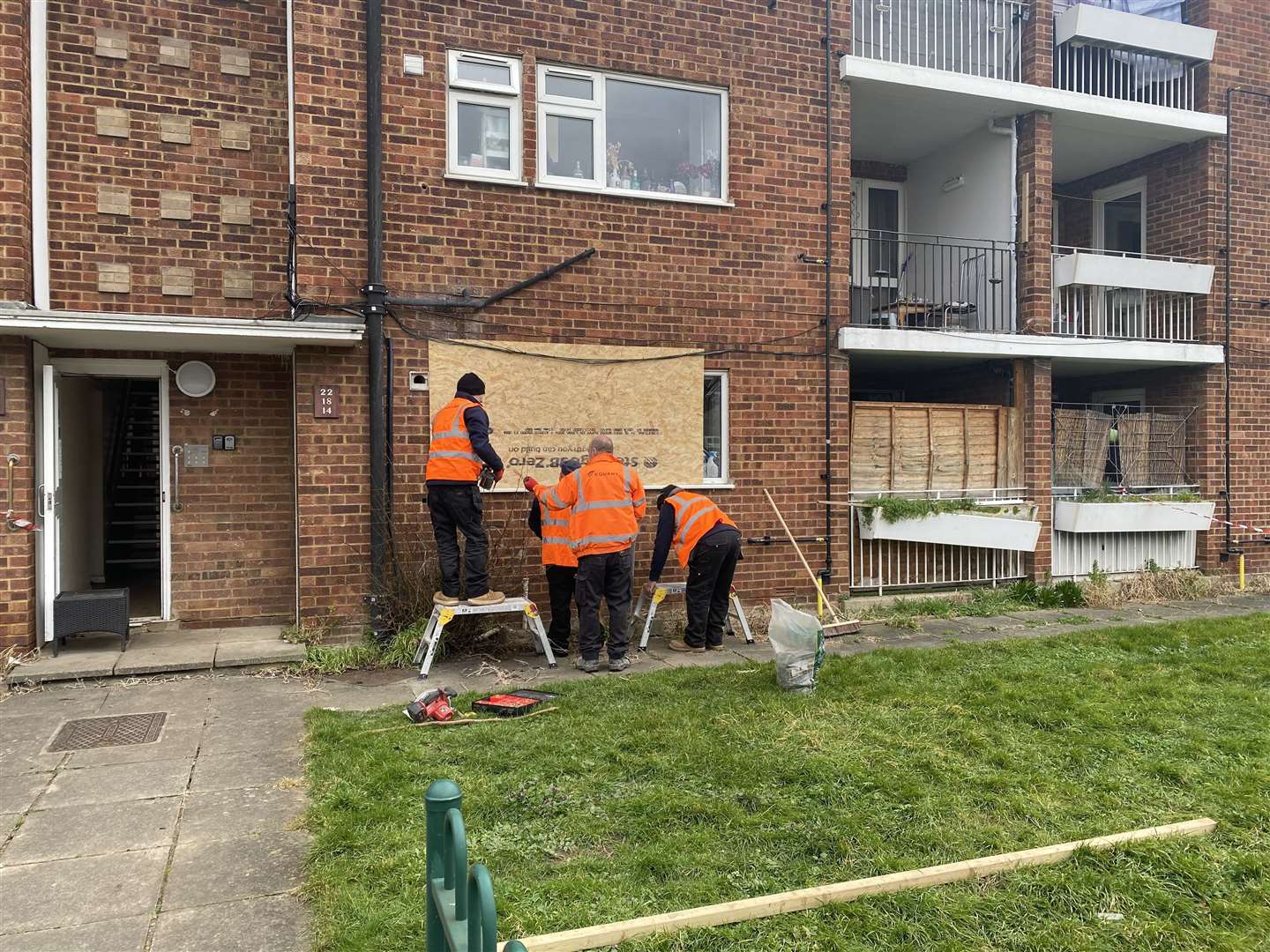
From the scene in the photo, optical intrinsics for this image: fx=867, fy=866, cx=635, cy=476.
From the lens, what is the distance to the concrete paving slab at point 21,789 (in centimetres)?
428

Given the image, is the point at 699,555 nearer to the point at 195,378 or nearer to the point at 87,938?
the point at 195,378

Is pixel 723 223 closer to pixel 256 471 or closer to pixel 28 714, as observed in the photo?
pixel 256 471

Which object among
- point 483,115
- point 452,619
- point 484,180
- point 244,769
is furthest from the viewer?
point 483,115

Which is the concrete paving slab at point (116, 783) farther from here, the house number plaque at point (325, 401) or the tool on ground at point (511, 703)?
the house number plaque at point (325, 401)

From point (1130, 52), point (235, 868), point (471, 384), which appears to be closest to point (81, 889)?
point (235, 868)

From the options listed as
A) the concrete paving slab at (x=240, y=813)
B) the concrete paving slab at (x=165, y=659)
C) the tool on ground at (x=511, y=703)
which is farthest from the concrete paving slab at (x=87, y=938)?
the concrete paving slab at (x=165, y=659)

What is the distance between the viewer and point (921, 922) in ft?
10.3

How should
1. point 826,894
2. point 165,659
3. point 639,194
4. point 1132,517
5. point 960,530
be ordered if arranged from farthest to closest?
point 1132,517, point 960,530, point 639,194, point 165,659, point 826,894

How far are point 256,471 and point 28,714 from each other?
2761 millimetres

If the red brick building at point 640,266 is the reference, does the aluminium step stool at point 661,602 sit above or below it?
below

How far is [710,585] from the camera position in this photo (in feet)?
25.1

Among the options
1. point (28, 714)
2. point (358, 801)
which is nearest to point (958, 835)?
point (358, 801)

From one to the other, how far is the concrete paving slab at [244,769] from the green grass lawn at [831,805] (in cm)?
15

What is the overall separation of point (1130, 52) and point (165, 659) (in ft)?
42.3
